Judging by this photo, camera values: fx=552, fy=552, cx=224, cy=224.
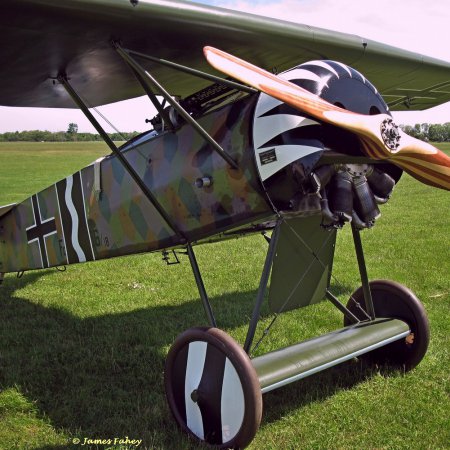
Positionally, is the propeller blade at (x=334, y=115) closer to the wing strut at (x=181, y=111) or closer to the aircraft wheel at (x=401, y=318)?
the wing strut at (x=181, y=111)

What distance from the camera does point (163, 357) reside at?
488 cm

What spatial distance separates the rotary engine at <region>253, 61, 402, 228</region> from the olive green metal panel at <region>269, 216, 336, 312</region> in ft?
1.47

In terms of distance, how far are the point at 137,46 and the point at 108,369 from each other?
2606 mm

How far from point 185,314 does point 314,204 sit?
285 cm

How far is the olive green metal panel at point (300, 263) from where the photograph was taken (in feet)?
14.0

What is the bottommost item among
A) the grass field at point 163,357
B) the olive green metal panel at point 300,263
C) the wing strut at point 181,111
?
the grass field at point 163,357

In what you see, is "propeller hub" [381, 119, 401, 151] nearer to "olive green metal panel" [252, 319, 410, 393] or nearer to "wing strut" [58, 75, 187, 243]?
"olive green metal panel" [252, 319, 410, 393]

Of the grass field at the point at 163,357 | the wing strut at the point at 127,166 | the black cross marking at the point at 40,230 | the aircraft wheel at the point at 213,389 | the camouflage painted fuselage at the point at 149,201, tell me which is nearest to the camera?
the aircraft wheel at the point at 213,389

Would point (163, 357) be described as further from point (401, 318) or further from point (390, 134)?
point (390, 134)

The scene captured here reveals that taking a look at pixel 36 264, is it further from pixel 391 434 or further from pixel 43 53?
pixel 391 434

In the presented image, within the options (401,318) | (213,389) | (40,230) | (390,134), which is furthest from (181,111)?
(40,230)

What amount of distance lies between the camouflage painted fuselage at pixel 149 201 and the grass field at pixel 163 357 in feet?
2.88

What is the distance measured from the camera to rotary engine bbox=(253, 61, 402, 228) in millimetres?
3471

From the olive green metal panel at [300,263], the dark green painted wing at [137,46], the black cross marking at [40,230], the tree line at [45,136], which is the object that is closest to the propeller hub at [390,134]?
the olive green metal panel at [300,263]
